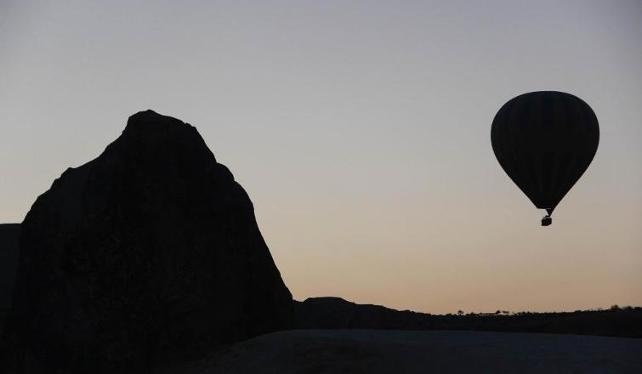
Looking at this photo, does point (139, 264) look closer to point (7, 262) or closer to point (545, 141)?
point (7, 262)

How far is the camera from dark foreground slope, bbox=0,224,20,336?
27453 mm

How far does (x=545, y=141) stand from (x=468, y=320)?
8948mm

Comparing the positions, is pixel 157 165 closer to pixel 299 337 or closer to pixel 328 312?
pixel 299 337

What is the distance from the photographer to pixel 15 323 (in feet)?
67.5

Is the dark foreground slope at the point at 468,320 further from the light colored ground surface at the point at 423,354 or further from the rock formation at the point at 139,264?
the light colored ground surface at the point at 423,354

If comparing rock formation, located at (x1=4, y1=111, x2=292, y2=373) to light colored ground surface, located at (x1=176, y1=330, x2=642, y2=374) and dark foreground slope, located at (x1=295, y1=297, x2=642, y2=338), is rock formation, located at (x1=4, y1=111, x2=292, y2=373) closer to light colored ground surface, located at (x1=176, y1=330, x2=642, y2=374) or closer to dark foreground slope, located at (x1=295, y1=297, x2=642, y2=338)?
light colored ground surface, located at (x1=176, y1=330, x2=642, y2=374)

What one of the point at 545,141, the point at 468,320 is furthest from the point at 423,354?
the point at 468,320

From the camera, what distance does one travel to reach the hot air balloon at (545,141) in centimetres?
3894

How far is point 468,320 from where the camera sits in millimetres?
43500

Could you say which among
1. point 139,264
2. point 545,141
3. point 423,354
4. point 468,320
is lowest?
point 423,354

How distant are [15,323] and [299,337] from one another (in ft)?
20.3

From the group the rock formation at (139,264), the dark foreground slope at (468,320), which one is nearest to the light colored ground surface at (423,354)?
the rock formation at (139,264)

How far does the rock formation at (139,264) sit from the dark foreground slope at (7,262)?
6260mm

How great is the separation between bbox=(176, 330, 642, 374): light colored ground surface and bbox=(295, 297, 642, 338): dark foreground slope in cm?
1482
